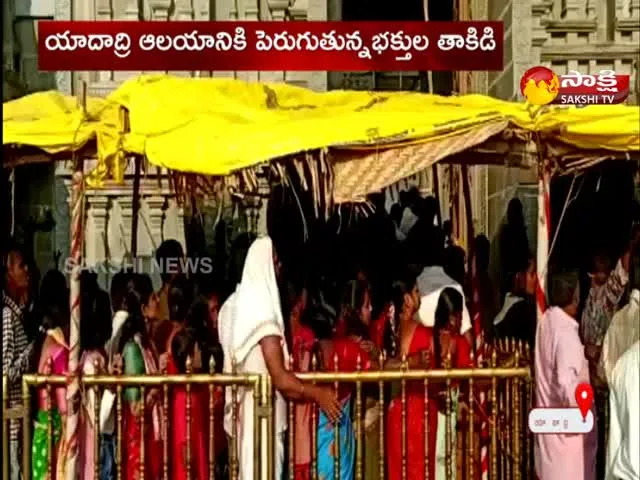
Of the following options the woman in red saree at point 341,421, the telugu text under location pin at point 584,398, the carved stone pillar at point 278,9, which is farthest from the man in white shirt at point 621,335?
the carved stone pillar at point 278,9

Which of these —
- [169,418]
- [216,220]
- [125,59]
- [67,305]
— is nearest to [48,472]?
[169,418]

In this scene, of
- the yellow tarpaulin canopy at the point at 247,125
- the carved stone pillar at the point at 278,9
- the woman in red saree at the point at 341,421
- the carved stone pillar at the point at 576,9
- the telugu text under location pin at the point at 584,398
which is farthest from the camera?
the carved stone pillar at the point at 278,9

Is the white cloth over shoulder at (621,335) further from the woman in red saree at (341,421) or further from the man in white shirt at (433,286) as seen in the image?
the woman in red saree at (341,421)

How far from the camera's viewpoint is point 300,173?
220 inches

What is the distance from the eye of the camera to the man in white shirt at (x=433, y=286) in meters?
6.22

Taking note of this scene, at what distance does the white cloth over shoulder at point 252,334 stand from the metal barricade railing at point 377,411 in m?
0.04

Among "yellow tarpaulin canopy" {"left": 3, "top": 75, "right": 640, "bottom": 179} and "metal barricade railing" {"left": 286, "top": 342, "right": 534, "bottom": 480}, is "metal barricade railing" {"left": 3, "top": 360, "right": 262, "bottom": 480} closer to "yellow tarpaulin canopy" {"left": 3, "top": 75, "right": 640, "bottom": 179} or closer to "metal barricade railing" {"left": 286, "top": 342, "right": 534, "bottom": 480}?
"metal barricade railing" {"left": 286, "top": 342, "right": 534, "bottom": 480}

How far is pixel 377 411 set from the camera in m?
5.88

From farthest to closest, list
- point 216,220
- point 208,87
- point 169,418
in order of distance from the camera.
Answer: point 216,220
point 208,87
point 169,418

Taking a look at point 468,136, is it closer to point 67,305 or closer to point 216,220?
point 67,305

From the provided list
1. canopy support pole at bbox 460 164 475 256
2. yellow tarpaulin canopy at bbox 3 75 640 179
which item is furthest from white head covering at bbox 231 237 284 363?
canopy support pole at bbox 460 164 475 256

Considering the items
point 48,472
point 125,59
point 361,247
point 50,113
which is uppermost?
point 125,59

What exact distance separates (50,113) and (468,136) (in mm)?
2043

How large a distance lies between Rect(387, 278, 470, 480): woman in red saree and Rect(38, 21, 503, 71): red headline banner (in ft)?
5.57
